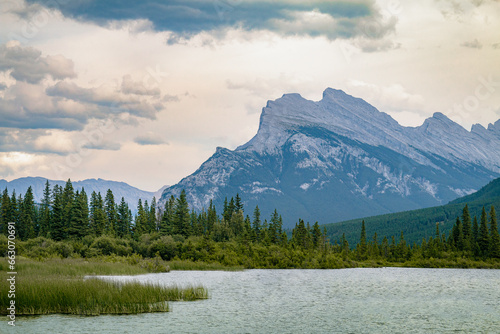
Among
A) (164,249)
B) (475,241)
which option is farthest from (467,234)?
(164,249)

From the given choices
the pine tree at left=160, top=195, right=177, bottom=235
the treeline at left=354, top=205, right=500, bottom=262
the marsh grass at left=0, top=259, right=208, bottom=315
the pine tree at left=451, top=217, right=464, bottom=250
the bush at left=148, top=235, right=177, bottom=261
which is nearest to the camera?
the marsh grass at left=0, top=259, right=208, bottom=315

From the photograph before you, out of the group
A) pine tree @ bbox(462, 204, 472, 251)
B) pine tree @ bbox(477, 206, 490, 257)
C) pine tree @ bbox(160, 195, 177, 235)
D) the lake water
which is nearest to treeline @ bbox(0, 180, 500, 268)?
pine tree @ bbox(477, 206, 490, 257)

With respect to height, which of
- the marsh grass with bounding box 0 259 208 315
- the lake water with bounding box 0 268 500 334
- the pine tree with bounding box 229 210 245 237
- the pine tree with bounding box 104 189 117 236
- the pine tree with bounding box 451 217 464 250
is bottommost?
the lake water with bounding box 0 268 500 334

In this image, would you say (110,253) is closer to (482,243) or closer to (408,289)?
(408,289)

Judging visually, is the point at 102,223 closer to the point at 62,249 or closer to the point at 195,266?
the point at 62,249

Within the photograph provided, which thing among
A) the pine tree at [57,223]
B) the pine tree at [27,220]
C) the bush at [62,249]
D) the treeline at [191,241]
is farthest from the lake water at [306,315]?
the pine tree at [27,220]

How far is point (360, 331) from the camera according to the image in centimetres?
4266

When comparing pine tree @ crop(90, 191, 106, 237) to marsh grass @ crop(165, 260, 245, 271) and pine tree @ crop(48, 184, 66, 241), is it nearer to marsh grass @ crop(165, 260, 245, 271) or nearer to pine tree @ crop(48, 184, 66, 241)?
pine tree @ crop(48, 184, 66, 241)

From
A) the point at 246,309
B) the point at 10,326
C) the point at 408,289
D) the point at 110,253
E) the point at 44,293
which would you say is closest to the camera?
the point at 10,326

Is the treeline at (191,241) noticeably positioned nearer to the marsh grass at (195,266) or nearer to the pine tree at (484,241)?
the pine tree at (484,241)

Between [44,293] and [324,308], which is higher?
[44,293]

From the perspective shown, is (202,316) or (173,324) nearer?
(173,324)

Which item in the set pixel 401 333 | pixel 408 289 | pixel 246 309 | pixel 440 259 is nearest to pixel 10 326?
pixel 246 309

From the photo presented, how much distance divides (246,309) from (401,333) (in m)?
16.6
